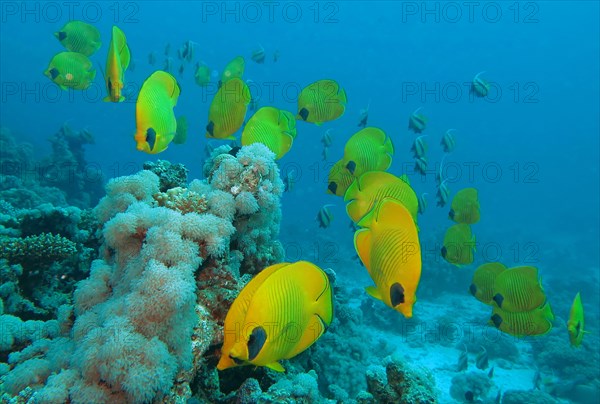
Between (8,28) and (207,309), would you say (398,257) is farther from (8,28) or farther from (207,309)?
(8,28)

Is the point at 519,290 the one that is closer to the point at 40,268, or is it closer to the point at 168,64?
the point at 40,268

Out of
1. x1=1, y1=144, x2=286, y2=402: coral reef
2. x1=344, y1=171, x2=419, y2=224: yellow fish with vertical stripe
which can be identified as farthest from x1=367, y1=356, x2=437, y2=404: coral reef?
x1=344, y1=171, x2=419, y2=224: yellow fish with vertical stripe

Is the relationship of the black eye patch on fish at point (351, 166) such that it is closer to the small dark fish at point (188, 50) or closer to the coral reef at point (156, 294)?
the coral reef at point (156, 294)

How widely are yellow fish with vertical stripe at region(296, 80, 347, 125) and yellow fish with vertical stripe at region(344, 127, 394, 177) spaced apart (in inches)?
28.8

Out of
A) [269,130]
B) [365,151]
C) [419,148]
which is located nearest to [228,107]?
[269,130]

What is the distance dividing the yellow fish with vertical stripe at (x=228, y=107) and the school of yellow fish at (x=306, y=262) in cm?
1

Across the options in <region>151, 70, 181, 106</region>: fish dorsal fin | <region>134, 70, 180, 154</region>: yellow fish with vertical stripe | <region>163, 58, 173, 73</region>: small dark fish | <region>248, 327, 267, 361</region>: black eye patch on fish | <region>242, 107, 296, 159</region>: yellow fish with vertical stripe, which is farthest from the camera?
<region>163, 58, 173, 73</region>: small dark fish

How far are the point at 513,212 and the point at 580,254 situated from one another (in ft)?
88.6

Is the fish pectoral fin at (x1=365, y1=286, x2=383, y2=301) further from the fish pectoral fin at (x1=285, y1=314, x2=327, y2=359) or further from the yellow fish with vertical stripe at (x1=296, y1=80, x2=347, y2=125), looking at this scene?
the yellow fish with vertical stripe at (x1=296, y1=80, x2=347, y2=125)

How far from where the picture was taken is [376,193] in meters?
2.78

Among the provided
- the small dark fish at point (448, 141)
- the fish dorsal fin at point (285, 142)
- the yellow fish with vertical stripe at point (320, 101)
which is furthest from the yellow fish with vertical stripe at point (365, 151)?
the small dark fish at point (448, 141)

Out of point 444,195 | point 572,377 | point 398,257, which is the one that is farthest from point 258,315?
point 572,377

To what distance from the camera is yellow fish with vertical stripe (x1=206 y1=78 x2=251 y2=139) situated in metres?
4.05

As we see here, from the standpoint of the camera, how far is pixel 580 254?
3212 centimetres
